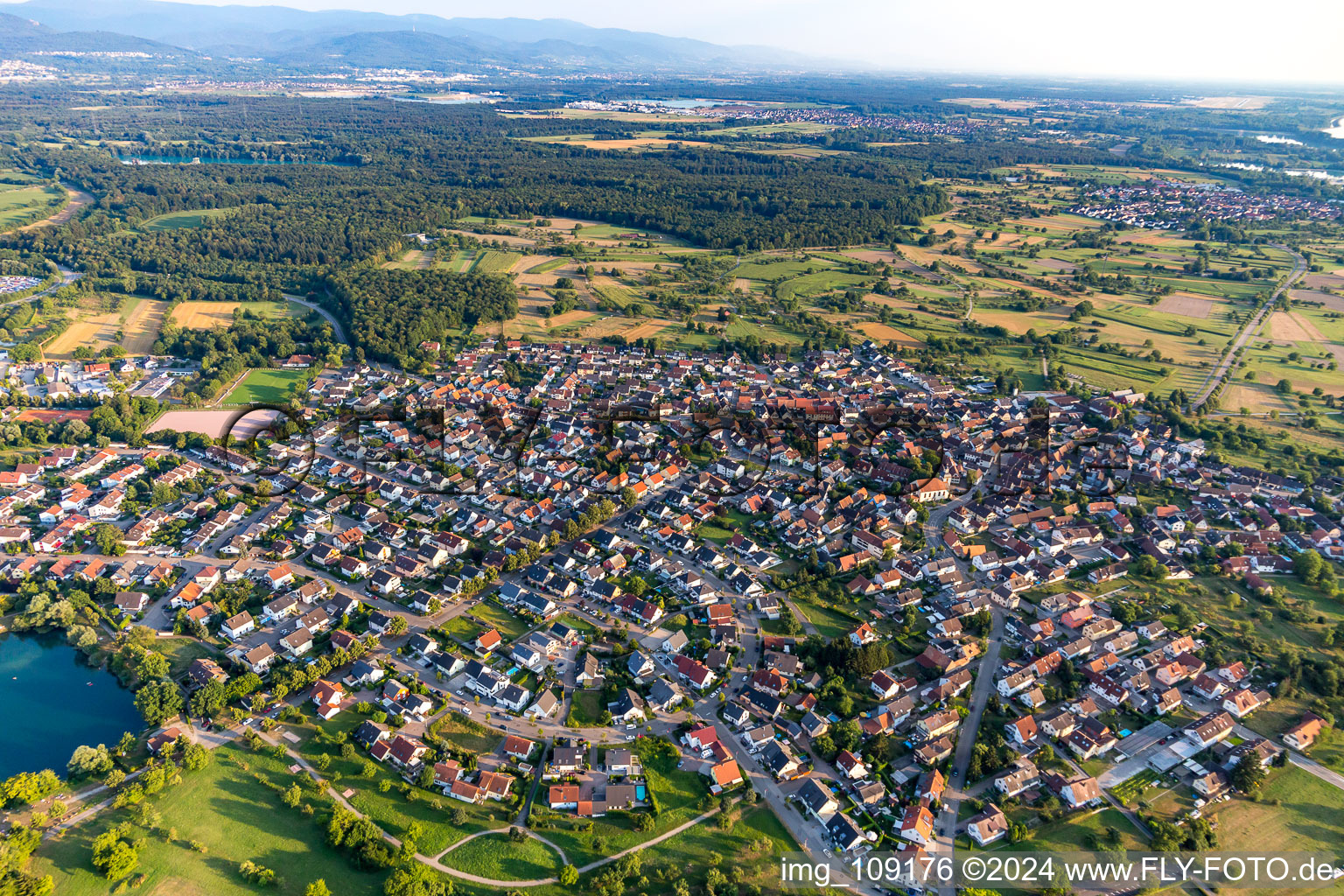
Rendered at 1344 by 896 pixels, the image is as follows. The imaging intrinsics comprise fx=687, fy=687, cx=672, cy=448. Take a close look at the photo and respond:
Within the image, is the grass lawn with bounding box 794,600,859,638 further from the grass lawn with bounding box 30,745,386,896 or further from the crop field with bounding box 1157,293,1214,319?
the crop field with bounding box 1157,293,1214,319

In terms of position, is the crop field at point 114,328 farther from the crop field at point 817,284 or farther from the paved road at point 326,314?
the crop field at point 817,284

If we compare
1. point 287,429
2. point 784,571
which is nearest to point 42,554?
point 287,429

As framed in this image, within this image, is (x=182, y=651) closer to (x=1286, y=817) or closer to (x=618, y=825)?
(x=618, y=825)

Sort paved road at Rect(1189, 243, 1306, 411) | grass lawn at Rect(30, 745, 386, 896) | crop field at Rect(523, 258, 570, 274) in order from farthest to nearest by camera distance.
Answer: crop field at Rect(523, 258, 570, 274) → paved road at Rect(1189, 243, 1306, 411) → grass lawn at Rect(30, 745, 386, 896)

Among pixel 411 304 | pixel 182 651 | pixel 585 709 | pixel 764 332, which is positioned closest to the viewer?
pixel 585 709

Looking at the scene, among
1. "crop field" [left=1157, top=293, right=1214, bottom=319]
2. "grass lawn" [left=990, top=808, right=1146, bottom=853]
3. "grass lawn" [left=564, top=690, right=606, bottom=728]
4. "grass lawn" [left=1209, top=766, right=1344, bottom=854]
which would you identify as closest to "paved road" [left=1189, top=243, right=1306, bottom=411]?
"crop field" [left=1157, top=293, right=1214, bottom=319]

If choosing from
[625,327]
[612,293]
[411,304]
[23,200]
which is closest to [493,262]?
[612,293]
